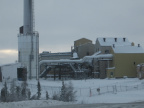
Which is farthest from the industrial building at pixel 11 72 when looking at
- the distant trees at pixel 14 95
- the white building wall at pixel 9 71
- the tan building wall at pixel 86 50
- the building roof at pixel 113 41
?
the tan building wall at pixel 86 50

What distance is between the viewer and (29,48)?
64688 millimetres

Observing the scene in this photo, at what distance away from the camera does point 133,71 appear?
211ft

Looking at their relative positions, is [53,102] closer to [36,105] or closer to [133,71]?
[36,105]

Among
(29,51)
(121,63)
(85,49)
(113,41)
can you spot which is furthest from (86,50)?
(29,51)

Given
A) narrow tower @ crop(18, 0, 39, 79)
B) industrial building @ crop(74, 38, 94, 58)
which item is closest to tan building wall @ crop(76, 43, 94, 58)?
industrial building @ crop(74, 38, 94, 58)

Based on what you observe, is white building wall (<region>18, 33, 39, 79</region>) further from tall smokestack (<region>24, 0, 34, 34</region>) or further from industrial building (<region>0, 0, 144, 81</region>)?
tall smokestack (<region>24, 0, 34, 34</region>)

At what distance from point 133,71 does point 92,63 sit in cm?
1125

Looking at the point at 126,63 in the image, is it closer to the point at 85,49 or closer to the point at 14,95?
the point at 85,49

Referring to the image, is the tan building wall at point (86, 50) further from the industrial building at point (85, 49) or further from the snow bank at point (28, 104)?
the snow bank at point (28, 104)

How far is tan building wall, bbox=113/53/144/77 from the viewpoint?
63.8m

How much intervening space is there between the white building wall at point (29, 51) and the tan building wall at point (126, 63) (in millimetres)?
16967

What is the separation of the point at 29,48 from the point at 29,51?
648 millimetres

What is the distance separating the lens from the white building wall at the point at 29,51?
2532 inches

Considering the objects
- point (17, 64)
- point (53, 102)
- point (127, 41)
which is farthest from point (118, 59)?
point (53, 102)
